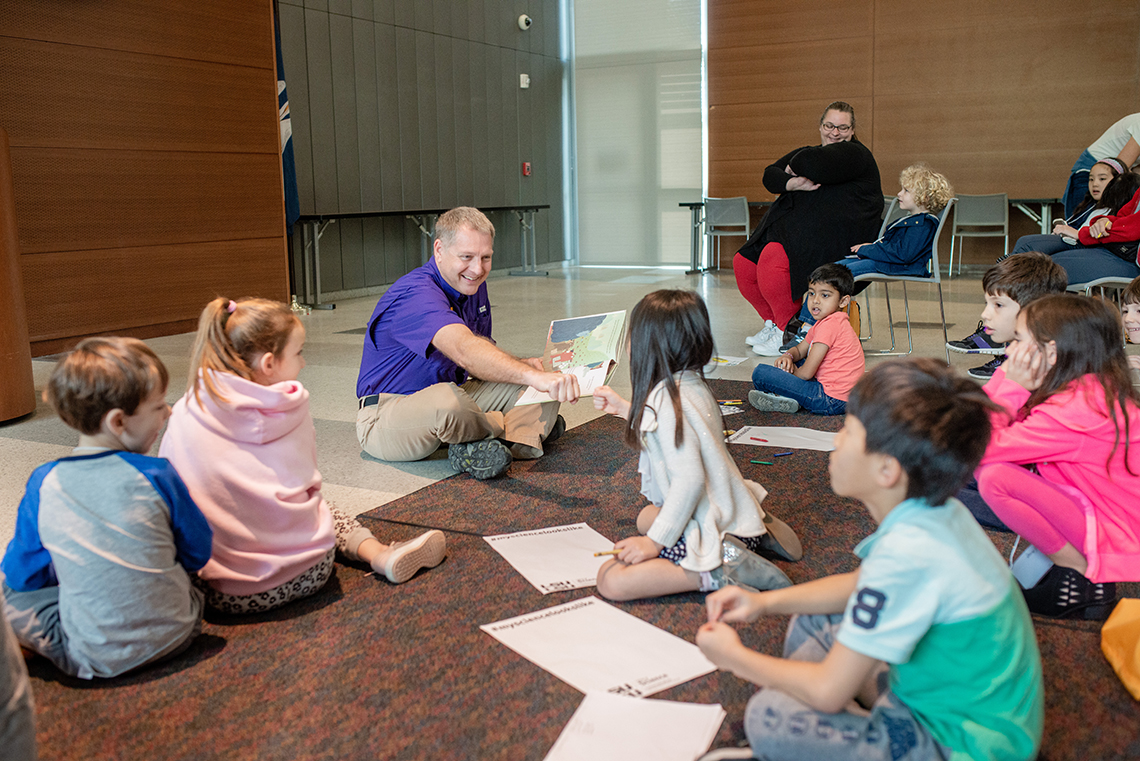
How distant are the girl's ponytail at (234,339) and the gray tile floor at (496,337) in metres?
0.82

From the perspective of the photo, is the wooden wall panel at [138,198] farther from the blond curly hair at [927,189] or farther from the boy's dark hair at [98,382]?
the blond curly hair at [927,189]

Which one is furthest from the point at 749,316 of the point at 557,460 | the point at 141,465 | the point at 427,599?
the point at 141,465

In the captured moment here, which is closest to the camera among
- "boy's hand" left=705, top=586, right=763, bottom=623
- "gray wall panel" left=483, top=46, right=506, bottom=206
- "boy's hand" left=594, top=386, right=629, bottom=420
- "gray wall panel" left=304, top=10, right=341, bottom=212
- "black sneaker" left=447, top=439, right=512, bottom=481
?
"boy's hand" left=705, top=586, right=763, bottom=623

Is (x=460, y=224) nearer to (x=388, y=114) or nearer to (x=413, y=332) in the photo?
(x=413, y=332)

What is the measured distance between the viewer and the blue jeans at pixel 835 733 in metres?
1.22

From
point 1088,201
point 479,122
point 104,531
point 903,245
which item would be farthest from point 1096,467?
point 479,122

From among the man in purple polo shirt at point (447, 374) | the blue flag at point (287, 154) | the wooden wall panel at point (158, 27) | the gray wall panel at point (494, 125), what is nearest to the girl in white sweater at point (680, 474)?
the man in purple polo shirt at point (447, 374)

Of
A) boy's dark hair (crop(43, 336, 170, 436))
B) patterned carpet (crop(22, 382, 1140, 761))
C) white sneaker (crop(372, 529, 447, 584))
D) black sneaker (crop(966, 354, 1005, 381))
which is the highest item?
boy's dark hair (crop(43, 336, 170, 436))

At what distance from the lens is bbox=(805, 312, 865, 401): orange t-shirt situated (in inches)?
144

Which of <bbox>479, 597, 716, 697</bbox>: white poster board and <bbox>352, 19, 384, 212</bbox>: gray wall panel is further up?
<bbox>352, 19, 384, 212</bbox>: gray wall panel

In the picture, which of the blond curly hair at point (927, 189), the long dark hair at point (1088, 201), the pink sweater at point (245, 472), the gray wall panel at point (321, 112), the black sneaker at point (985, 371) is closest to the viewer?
the pink sweater at point (245, 472)

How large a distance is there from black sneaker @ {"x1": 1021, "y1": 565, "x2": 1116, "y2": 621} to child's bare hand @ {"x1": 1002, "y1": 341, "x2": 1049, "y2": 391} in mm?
401

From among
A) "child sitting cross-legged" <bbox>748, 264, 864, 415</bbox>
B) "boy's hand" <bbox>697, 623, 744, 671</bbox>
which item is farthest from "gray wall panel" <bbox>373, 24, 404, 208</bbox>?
"boy's hand" <bbox>697, 623, 744, 671</bbox>

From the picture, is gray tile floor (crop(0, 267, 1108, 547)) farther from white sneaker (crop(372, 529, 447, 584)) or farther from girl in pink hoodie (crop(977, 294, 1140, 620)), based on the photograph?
girl in pink hoodie (crop(977, 294, 1140, 620))
